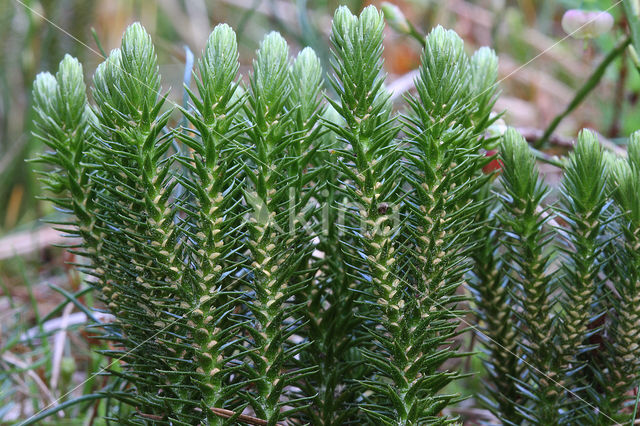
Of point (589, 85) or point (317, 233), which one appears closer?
point (317, 233)

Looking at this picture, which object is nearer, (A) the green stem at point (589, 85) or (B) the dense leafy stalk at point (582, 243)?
(B) the dense leafy stalk at point (582, 243)

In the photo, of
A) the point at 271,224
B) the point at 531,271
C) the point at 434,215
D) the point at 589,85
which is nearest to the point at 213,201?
the point at 271,224

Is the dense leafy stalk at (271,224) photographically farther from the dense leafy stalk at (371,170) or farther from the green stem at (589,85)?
the green stem at (589,85)

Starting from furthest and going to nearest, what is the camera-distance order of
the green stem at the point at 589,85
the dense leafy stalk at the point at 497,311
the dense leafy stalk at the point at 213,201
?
the green stem at the point at 589,85
the dense leafy stalk at the point at 497,311
the dense leafy stalk at the point at 213,201

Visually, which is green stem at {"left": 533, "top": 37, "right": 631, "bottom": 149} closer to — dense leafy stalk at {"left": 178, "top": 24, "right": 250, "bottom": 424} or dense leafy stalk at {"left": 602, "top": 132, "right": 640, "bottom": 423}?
dense leafy stalk at {"left": 602, "top": 132, "right": 640, "bottom": 423}

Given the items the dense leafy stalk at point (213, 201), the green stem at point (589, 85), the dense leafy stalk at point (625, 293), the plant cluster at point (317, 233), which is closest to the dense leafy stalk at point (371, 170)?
the plant cluster at point (317, 233)

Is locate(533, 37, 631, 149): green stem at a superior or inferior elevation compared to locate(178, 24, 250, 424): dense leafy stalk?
superior

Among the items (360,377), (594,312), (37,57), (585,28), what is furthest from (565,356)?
(37,57)

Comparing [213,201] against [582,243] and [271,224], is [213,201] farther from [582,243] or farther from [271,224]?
[582,243]

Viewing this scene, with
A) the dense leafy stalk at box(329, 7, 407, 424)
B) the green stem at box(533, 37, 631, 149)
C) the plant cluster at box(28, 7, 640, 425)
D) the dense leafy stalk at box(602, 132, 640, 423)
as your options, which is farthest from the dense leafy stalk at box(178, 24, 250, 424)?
the green stem at box(533, 37, 631, 149)
